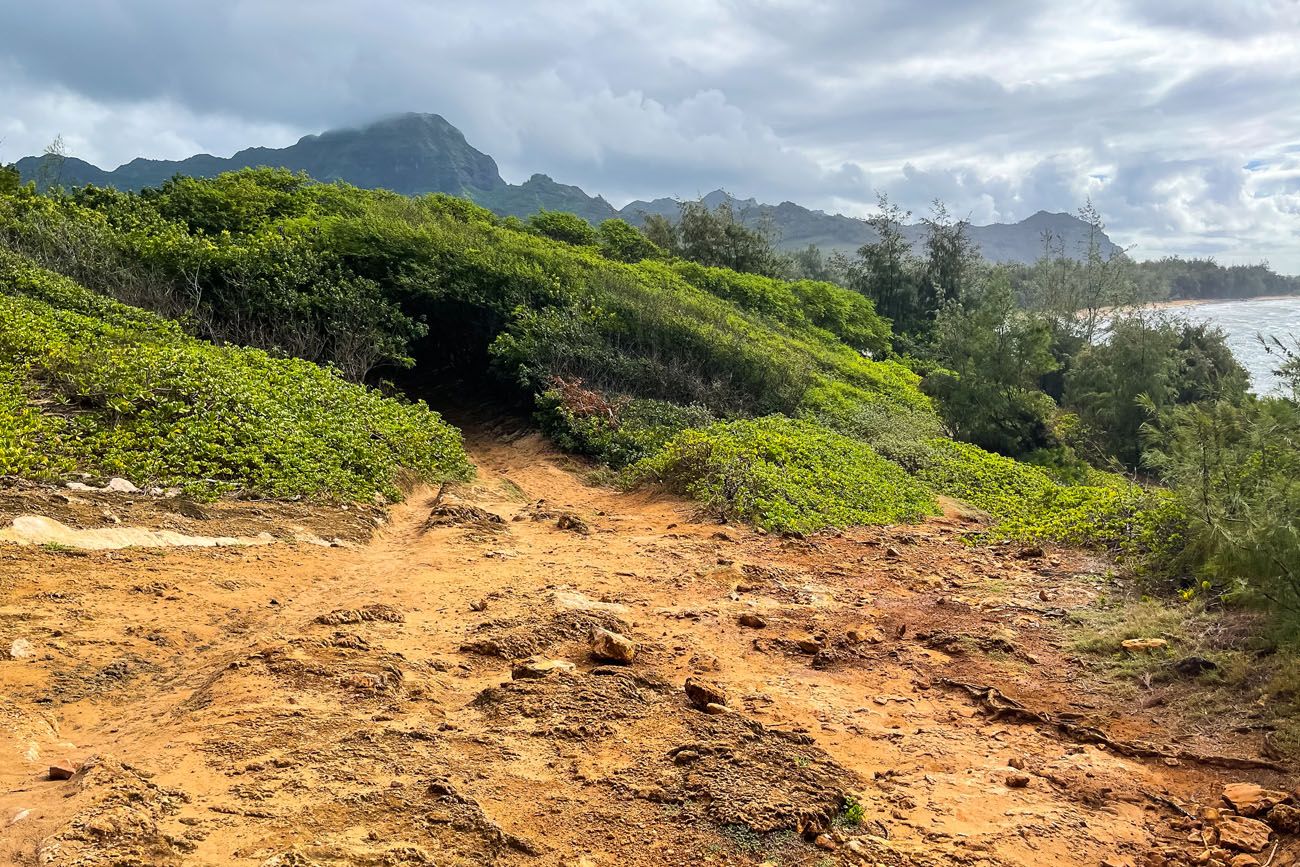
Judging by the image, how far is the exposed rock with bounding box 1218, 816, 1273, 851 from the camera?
10.4 ft

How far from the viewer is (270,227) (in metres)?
15.4

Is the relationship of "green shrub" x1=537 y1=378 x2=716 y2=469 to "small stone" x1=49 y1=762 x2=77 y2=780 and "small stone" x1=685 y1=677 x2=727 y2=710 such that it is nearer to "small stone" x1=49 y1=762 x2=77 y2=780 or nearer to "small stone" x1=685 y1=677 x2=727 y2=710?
"small stone" x1=685 y1=677 x2=727 y2=710

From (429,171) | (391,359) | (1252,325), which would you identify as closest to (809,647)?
(391,359)

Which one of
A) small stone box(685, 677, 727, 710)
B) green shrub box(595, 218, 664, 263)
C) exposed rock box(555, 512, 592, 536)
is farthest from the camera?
green shrub box(595, 218, 664, 263)

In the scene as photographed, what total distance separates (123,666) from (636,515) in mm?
6332

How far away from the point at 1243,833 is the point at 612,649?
10.3 ft

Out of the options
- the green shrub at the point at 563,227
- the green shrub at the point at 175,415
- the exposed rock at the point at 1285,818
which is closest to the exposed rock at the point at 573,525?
the green shrub at the point at 175,415

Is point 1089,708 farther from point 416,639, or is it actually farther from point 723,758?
point 416,639

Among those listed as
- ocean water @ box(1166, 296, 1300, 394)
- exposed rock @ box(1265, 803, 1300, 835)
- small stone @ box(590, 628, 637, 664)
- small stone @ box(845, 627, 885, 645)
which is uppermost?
ocean water @ box(1166, 296, 1300, 394)

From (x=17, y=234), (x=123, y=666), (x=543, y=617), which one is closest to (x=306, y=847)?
(x=123, y=666)

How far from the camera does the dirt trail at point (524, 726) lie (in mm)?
2826

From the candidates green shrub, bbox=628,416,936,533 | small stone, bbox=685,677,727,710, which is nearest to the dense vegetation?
green shrub, bbox=628,416,936,533

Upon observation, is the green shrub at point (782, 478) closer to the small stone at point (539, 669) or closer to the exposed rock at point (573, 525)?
the exposed rock at point (573, 525)

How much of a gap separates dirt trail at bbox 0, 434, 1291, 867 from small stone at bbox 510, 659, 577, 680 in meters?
0.02
